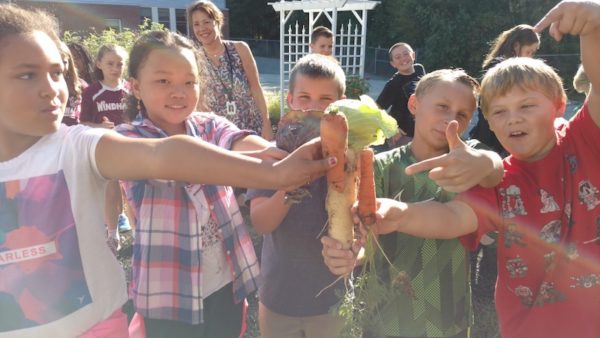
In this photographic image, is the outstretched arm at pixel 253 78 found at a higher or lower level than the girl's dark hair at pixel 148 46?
lower

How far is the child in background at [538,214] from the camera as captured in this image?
1686mm

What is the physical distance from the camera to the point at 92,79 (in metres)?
5.03

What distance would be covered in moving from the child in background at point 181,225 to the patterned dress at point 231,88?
1.93 metres

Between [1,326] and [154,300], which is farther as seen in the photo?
[154,300]

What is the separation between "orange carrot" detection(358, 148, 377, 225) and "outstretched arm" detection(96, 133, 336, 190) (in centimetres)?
32

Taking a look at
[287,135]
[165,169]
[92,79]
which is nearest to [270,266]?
Result: [287,135]

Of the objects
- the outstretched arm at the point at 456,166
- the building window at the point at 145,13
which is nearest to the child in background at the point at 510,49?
the outstretched arm at the point at 456,166

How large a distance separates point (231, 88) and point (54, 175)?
2.67 metres

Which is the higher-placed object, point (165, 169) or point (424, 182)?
point (165, 169)

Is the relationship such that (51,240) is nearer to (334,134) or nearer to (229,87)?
(334,134)

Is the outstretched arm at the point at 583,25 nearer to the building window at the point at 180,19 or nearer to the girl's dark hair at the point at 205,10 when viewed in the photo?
the girl's dark hair at the point at 205,10

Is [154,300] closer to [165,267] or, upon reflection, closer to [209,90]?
[165,267]

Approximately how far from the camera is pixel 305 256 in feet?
7.02

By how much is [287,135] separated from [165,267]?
734 mm
